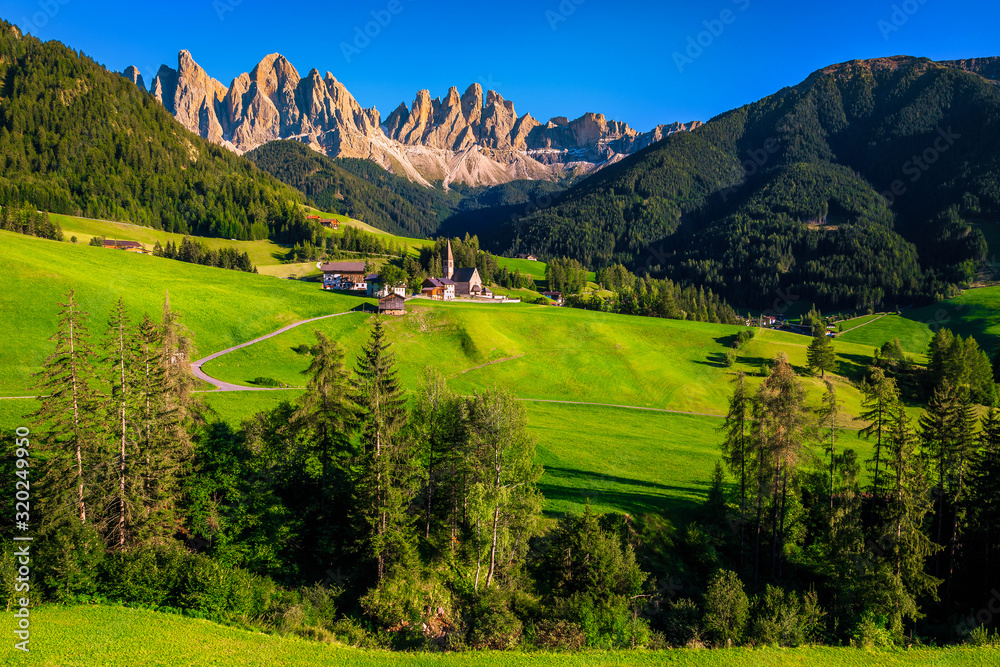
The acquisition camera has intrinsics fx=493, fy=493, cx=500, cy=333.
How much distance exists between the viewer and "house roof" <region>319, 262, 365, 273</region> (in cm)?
14702

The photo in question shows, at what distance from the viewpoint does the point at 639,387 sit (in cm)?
8238

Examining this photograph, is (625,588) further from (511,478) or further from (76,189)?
(76,189)

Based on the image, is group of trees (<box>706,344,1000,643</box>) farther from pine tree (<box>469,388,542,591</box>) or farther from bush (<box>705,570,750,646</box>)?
pine tree (<box>469,388,542,591</box>)

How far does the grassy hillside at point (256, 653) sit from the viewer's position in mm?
19641

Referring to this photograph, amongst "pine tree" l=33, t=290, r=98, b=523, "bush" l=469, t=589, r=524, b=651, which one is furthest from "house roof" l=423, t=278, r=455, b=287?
"pine tree" l=33, t=290, r=98, b=523

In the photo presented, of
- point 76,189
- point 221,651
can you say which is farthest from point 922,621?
point 76,189

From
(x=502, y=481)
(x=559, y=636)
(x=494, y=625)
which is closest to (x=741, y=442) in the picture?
(x=502, y=481)

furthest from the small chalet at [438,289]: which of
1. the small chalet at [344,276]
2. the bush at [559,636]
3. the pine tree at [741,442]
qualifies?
the bush at [559,636]

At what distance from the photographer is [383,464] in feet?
101

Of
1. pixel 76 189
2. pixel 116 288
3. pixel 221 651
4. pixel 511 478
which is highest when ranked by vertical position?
pixel 76 189

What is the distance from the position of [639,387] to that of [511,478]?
5439 centimetres

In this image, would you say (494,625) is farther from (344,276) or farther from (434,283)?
(344,276)

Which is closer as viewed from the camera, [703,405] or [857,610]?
[857,610]

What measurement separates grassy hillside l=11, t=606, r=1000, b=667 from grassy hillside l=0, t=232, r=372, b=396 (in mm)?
38359
